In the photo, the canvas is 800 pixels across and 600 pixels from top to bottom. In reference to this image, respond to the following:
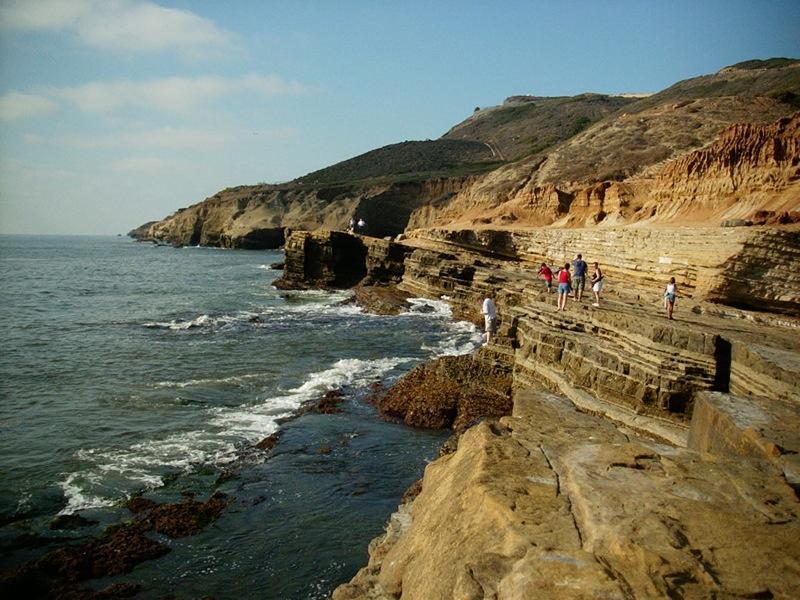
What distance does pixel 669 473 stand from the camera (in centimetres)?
467

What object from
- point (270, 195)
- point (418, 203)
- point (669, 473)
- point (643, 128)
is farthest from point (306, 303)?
point (270, 195)

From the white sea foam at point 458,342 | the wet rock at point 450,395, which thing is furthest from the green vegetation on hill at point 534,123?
the wet rock at point 450,395

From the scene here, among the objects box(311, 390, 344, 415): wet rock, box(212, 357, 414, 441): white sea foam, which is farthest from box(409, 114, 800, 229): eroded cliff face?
box(311, 390, 344, 415): wet rock

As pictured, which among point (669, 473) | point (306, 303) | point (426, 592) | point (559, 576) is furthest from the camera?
point (306, 303)

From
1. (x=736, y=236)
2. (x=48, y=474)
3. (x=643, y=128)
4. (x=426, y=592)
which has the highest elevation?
(x=643, y=128)

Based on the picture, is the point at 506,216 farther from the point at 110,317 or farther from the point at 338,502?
the point at 338,502

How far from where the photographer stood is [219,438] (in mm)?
10898

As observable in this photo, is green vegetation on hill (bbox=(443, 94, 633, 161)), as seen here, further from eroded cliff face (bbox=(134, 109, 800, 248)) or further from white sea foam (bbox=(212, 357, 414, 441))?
white sea foam (bbox=(212, 357, 414, 441))

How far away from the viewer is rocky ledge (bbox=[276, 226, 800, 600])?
344cm

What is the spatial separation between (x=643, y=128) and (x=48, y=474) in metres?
50.6

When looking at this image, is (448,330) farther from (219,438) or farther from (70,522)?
(70,522)

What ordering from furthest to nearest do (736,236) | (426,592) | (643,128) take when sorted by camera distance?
(643,128) → (736,236) → (426,592)

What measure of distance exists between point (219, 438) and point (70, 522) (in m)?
3.33

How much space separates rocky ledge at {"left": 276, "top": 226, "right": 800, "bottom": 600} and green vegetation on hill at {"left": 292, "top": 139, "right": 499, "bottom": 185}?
6934 cm
